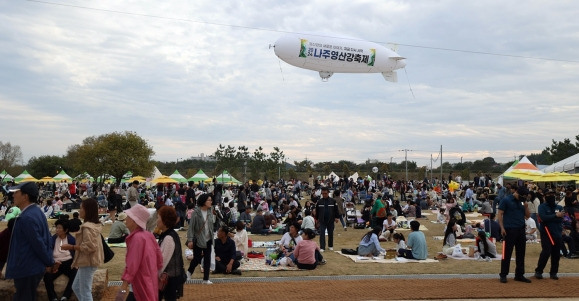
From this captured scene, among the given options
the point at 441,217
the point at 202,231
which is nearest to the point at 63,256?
the point at 202,231

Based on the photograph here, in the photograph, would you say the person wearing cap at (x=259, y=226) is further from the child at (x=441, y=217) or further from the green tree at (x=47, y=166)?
the green tree at (x=47, y=166)

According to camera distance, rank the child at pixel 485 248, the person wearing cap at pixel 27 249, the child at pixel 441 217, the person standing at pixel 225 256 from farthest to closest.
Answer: the child at pixel 441 217 → the child at pixel 485 248 → the person standing at pixel 225 256 → the person wearing cap at pixel 27 249

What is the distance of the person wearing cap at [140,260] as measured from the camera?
4.28m

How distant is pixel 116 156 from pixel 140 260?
46.2 m

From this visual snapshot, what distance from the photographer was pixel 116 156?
47938 mm

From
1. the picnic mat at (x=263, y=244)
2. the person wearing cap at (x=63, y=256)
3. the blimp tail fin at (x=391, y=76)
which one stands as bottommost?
the picnic mat at (x=263, y=244)

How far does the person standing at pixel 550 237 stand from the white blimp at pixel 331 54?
1231 cm

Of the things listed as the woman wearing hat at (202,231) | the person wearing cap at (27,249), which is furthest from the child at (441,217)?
the person wearing cap at (27,249)

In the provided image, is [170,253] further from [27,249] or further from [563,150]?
[563,150]

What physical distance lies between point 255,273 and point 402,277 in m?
2.70

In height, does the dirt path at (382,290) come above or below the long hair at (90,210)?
below

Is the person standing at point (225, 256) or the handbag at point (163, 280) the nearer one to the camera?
the handbag at point (163, 280)

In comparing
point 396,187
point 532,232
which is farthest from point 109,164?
point 532,232

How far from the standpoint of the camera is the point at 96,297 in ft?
22.4
